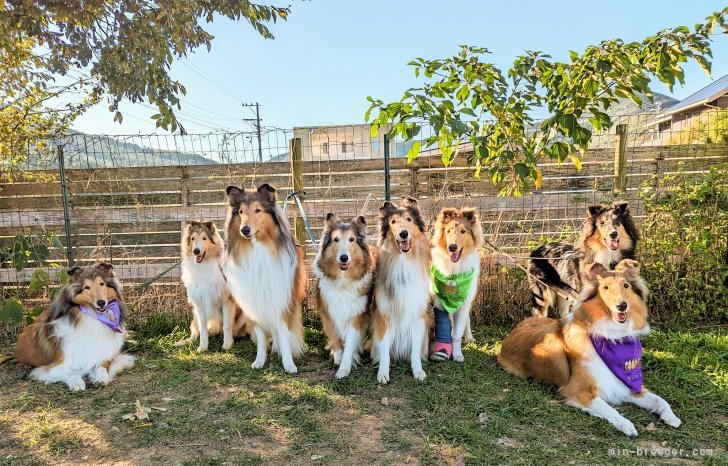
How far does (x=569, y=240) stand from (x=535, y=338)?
208cm

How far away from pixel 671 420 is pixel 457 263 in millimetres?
2133

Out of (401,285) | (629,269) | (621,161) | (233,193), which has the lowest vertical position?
(401,285)

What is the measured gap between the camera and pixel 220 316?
5082 mm

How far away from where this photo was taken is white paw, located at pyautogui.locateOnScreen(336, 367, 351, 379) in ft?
13.4

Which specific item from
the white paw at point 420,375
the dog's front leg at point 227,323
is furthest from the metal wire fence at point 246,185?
the white paw at point 420,375

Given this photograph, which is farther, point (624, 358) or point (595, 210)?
point (595, 210)

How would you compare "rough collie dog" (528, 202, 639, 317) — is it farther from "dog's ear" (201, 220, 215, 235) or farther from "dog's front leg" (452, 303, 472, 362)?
"dog's ear" (201, 220, 215, 235)

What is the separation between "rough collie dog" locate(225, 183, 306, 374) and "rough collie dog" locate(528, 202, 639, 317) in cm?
301

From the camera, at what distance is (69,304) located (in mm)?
4184

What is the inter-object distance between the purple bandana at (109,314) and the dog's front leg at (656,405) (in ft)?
15.7

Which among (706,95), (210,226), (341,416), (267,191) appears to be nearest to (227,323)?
(210,226)

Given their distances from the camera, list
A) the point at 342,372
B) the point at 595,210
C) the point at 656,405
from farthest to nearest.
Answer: the point at 595,210, the point at 342,372, the point at 656,405

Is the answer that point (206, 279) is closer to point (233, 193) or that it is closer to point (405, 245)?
point (233, 193)

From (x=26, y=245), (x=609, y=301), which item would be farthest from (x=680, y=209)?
(x=26, y=245)
